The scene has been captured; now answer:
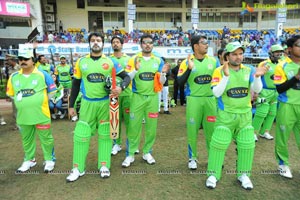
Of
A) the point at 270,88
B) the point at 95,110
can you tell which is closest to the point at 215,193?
the point at 95,110

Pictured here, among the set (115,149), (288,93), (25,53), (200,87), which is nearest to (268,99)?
(288,93)

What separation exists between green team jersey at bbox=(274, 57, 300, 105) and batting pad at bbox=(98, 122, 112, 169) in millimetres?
2770

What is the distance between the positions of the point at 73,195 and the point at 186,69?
2.53 metres

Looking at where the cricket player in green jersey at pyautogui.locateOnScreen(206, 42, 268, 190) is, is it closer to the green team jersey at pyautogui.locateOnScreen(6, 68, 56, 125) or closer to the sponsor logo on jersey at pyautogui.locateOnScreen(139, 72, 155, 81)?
the sponsor logo on jersey at pyautogui.locateOnScreen(139, 72, 155, 81)

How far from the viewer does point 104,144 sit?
4.34m

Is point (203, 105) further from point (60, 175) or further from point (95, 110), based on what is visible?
point (60, 175)

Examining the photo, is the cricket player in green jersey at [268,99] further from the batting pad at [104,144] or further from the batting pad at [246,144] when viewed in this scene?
the batting pad at [104,144]

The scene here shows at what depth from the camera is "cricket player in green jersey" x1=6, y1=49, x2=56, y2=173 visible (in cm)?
434

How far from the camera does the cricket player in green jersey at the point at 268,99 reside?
19.4 feet

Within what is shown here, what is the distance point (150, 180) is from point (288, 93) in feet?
A: 8.32

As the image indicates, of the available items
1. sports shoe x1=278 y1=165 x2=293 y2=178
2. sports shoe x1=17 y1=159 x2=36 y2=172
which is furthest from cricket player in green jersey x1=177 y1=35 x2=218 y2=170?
sports shoe x1=17 y1=159 x2=36 y2=172

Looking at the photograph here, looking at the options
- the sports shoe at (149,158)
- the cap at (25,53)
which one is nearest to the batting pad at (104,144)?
the sports shoe at (149,158)

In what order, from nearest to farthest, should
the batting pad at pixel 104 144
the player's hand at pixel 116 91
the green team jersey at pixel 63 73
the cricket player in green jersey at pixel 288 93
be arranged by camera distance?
the cricket player in green jersey at pixel 288 93 → the player's hand at pixel 116 91 → the batting pad at pixel 104 144 → the green team jersey at pixel 63 73

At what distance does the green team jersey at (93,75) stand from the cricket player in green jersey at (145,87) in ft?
1.72
